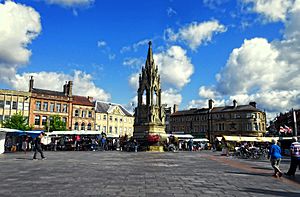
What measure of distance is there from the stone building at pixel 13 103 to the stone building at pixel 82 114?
469 inches

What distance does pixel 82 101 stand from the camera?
73.9m

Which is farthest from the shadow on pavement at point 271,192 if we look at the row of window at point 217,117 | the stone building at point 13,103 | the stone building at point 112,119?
the row of window at point 217,117

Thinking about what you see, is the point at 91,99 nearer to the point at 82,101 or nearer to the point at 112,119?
the point at 82,101

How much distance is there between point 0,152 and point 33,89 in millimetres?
39879

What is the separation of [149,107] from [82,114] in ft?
122

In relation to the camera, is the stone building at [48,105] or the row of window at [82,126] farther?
the row of window at [82,126]

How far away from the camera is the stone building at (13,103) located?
190 feet

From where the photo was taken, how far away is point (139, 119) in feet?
129

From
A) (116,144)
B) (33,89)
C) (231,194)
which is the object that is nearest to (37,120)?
(33,89)

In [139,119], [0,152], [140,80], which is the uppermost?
[140,80]

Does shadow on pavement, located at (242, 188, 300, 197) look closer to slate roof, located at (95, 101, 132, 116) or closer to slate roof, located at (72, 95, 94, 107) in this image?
slate roof, located at (72, 95, 94, 107)

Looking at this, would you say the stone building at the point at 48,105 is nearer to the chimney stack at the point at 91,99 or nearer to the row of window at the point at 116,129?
the chimney stack at the point at 91,99

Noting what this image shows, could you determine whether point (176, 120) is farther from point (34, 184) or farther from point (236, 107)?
point (34, 184)

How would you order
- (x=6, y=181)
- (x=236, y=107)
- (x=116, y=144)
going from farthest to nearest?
(x=236, y=107) < (x=116, y=144) < (x=6, y=181)
